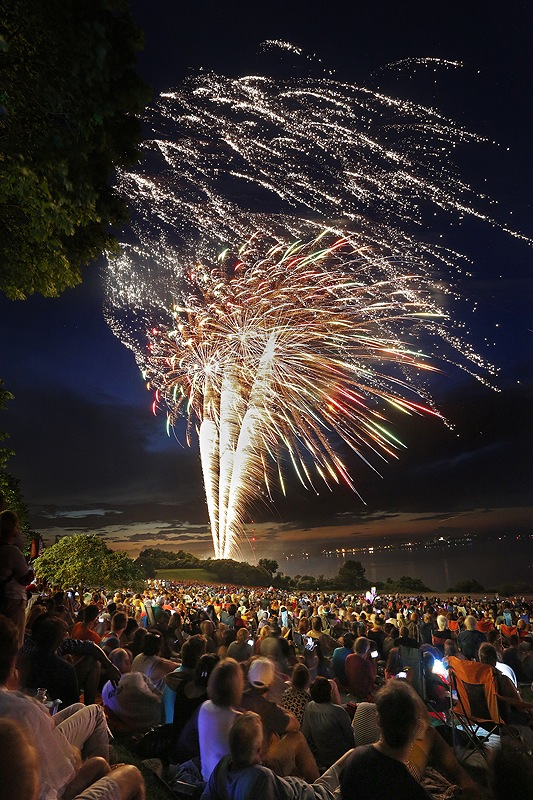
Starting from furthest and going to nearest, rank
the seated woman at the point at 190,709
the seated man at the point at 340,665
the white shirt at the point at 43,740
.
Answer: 1. the seated man at the point at 340,665
2. the seated woman at the point at 190,709
3. the white shirt at the point at 43,740

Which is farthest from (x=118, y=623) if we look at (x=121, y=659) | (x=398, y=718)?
(x=398, y=718)

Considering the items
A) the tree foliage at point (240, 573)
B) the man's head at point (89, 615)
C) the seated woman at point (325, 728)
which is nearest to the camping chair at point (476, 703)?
the seated woman at point (325, 728)

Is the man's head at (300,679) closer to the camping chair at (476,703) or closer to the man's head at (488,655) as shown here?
the camping chair at (476,703)

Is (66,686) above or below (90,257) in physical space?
below

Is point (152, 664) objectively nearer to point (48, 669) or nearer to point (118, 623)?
point (48, 669)

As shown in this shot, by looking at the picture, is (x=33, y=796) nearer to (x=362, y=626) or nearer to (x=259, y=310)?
(x=362, y=626)

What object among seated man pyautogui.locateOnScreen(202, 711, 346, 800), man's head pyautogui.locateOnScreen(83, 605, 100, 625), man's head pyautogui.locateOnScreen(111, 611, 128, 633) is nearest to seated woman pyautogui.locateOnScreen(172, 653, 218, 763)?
seated man pyautogui.locateOnScreen(202, 711, 346, 800)

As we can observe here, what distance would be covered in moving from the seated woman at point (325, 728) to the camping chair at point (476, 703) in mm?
1859

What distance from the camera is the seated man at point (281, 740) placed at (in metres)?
4.11

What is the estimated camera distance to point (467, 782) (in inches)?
164

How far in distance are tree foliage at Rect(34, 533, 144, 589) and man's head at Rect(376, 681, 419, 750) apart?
103 ft

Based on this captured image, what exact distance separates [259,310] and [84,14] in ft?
54.1

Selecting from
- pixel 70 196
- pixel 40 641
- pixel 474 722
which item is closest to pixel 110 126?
pixel 70 196

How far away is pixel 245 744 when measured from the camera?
123 inches
